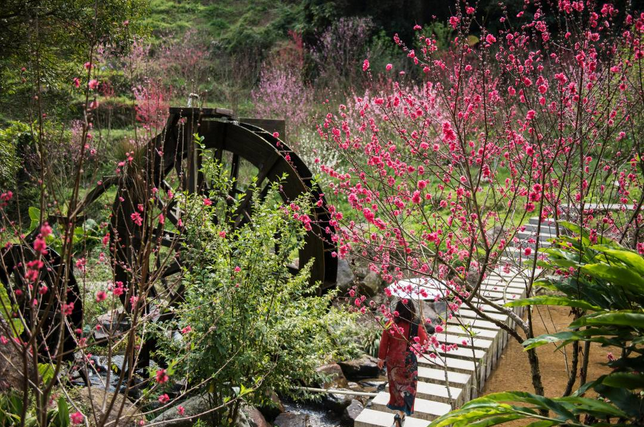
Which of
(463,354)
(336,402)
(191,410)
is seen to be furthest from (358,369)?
(191,410)

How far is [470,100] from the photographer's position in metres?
3.31

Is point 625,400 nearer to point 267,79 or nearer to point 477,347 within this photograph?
point 477,347

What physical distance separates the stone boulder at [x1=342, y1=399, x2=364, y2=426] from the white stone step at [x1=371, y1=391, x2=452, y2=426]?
1.65 feet

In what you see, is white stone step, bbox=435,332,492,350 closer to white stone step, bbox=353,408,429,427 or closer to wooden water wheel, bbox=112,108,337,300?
white stone step, bbox=353,408,429,427

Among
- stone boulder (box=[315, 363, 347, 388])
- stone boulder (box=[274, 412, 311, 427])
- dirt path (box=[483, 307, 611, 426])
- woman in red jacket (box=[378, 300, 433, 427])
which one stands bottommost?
stone boulder (box=[274, 412, 311, 427])

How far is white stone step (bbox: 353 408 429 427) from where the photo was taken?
354 centimetres

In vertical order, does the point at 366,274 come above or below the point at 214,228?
below

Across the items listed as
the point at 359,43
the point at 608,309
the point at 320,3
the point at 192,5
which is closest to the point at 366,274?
the point at 608,309

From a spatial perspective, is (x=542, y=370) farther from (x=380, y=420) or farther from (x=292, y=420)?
(x=292, y=420)

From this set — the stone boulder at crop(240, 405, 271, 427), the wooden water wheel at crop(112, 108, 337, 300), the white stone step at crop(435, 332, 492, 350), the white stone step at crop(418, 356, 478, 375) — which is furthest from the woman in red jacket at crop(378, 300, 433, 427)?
the wooden water wheel at crop(112, 108, 337, 300)

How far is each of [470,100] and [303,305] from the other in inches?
65.7

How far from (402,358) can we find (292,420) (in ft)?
3.99

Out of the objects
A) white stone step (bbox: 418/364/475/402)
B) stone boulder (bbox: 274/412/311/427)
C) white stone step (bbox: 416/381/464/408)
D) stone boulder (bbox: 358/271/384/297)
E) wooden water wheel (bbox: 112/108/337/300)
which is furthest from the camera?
stone boulder (bbox: 358/271/384/297)

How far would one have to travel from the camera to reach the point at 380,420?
3588 millimetres
